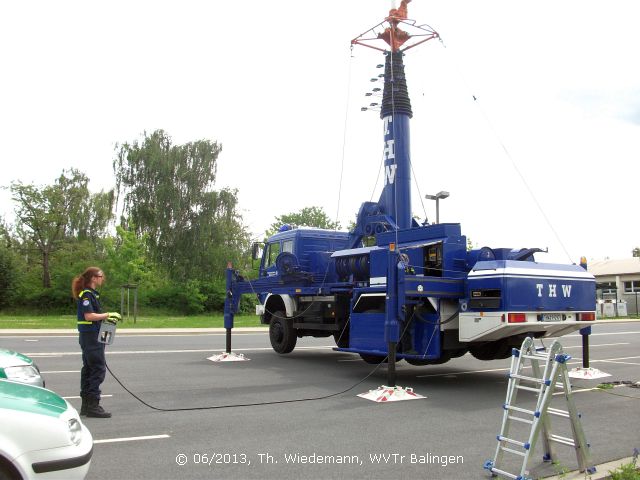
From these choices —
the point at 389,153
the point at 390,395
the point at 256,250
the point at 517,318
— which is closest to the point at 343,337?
the point at 390,395

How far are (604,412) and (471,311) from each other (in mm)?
2415

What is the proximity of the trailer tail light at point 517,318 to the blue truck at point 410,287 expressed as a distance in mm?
20

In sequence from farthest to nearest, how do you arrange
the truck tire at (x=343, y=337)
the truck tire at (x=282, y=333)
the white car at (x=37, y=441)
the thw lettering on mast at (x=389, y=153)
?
the truck tire at (x=282, y=333)
the thw lettering on mast at (x=389, y=153)
the truck tire at (x=343, y=337)
the white car at (x=37, y=441)

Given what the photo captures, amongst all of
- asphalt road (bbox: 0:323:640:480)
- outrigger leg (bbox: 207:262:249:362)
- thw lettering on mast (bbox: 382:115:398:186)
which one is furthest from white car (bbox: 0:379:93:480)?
outrigger leg (bbox: 207:262:249:362)

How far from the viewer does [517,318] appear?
365 inches

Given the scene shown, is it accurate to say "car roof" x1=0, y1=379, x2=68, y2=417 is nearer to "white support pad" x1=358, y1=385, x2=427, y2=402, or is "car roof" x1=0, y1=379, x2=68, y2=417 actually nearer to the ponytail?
the ponytail

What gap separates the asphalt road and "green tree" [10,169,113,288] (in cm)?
4257

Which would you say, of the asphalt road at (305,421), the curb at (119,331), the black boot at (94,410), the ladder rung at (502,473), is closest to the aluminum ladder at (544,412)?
the ladder rung at (502,473)

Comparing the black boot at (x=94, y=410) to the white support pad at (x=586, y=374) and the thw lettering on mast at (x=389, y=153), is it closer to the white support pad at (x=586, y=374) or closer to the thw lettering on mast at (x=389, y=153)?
the thw lettering on mast at (x=389, y=153)

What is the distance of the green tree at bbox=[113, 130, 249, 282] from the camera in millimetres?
45312

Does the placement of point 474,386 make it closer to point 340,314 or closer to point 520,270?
point 520,270

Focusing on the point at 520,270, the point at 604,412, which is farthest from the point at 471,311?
the point at 604,412

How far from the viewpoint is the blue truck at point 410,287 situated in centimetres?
941

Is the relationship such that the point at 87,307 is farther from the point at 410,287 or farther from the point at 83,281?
the point at 410,287
